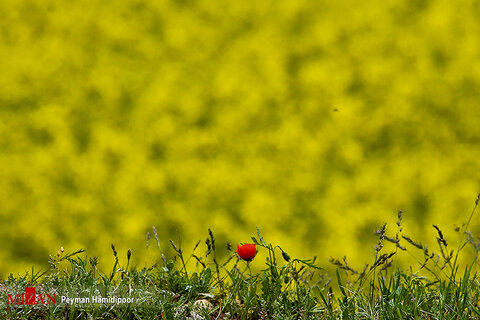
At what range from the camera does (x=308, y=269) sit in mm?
2379

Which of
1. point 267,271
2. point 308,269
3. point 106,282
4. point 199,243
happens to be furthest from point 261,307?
point 106,282

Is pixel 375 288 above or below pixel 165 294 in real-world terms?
below

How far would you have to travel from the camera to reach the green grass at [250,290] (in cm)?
208

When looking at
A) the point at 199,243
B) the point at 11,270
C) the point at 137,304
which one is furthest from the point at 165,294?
the point at 11,270

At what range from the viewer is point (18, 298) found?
7.14 ft

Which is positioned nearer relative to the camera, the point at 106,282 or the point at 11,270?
the point at 106,282

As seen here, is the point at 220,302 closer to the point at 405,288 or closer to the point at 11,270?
the point at 405,288

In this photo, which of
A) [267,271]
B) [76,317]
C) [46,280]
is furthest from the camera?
[46,280]

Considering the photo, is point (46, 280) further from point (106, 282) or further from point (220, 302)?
point (220, 302)

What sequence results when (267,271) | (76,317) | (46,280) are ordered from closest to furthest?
(76,317), (267,271), (46,280)

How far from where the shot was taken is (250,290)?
2172 mm

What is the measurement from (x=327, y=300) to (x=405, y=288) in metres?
0.30

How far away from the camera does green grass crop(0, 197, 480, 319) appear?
208cm

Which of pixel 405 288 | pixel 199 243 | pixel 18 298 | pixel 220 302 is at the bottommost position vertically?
pixel 405 288
